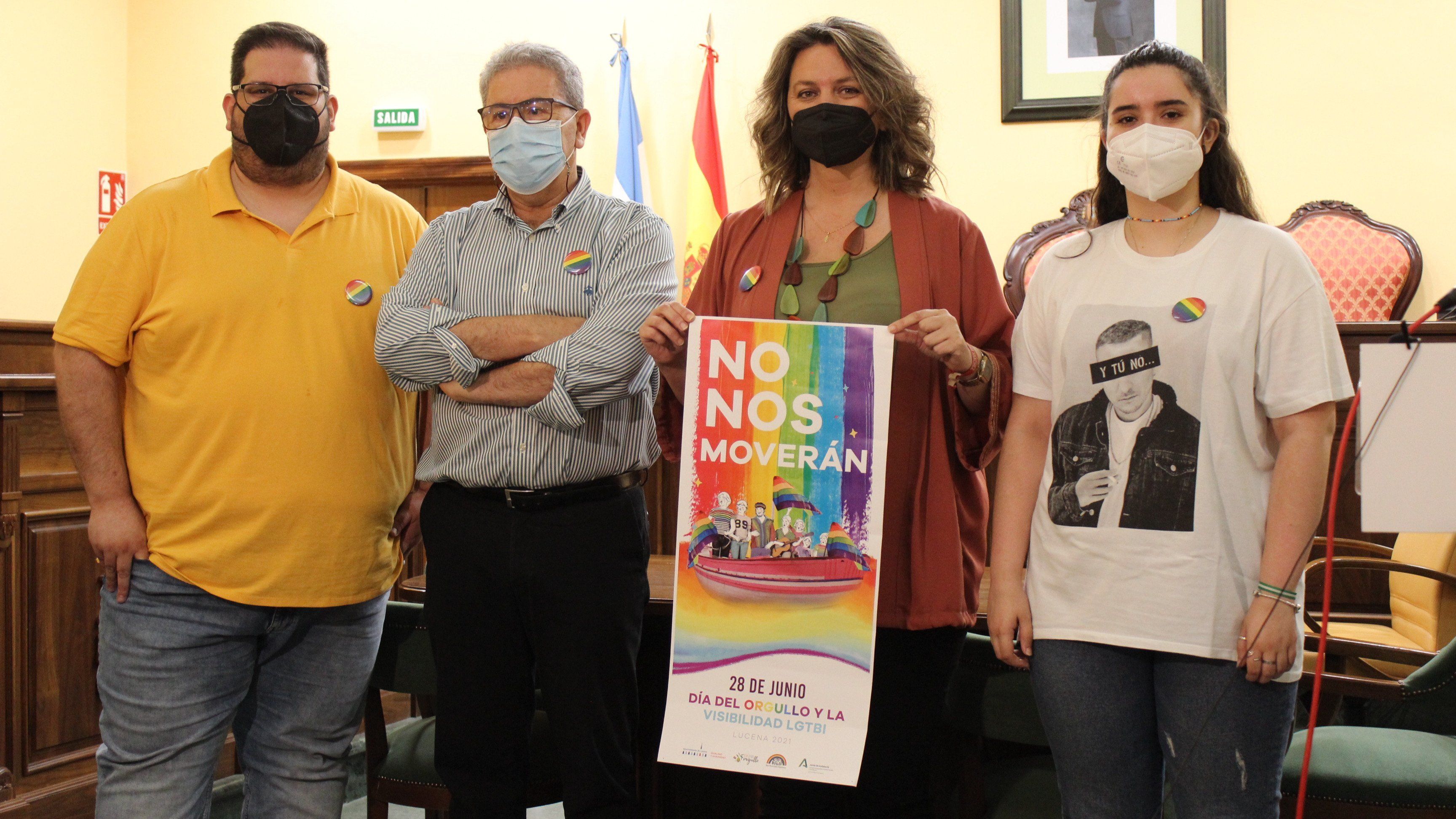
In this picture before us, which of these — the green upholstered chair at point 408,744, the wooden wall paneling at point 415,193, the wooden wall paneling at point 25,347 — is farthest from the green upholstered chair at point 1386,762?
the wooden wall paneling at point 415,193

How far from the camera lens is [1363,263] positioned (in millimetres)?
4500

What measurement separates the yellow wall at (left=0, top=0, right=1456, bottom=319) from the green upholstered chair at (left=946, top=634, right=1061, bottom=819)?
334cm

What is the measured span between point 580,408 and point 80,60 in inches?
222

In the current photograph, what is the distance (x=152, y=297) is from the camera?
180cm

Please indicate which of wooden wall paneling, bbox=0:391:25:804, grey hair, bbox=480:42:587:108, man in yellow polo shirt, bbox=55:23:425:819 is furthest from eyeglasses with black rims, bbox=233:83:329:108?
wooden wall paneling, bbox=0:391:25:804

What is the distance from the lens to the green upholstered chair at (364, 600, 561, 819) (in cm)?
196

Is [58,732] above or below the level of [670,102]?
below

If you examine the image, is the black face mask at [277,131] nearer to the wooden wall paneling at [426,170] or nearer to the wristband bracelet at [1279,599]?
the wristband bracelet at [1279,599]

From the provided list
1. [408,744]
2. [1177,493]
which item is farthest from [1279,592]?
[408,744]

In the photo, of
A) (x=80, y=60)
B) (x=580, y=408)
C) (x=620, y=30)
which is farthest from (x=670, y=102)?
(x=580, y=408)

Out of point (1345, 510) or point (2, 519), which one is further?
point (1345, 510)

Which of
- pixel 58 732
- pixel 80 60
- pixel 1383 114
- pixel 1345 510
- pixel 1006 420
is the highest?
pixel 80 60

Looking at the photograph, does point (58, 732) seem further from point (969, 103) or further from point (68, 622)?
point (969, 103)

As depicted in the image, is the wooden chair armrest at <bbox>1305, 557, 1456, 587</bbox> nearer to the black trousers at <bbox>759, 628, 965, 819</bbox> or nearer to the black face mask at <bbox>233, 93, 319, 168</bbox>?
the black trousers at <bbox>759, 628, 965, 819</bbox>
